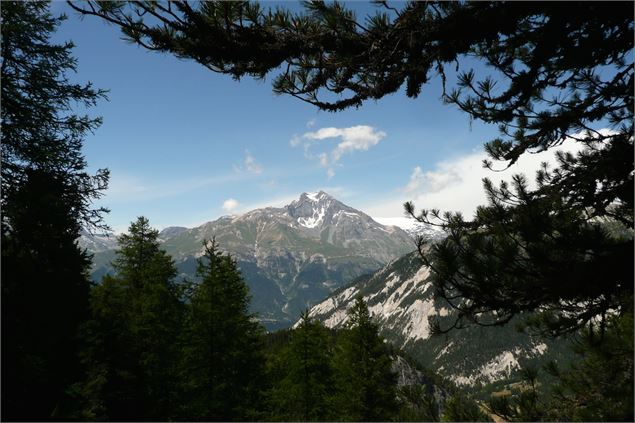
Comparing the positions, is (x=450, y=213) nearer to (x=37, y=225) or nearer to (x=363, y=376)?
(x=37, y=225)

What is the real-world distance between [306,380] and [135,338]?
34.9 feet

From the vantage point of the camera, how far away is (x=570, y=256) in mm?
4523

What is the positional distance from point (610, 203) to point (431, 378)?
18932cm

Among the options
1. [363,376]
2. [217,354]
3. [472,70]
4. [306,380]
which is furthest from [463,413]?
[306,380]

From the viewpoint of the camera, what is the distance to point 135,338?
15711mm

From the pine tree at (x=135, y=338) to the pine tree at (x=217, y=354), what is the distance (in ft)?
3.89

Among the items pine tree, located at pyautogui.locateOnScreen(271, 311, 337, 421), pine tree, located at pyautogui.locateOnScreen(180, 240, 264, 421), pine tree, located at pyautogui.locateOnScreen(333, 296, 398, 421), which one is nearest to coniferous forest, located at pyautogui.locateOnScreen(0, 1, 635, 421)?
pine tree, located at pyautogui.locateOnScreen(180, 240, 264, 421)

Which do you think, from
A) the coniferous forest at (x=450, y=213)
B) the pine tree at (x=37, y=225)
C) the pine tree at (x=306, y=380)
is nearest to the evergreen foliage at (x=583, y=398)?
the coniferous forest at (x=450, y=213)

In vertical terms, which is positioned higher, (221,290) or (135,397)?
(221,290)

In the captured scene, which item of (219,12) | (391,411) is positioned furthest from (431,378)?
(219,12)

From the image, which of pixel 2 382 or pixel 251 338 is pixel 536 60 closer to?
pixel 2 382

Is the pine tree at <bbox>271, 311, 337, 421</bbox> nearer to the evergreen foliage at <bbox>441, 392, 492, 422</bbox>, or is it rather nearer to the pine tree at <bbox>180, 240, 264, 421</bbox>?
the pine tree at <bbox>180, 240, 264, 421</bbox>

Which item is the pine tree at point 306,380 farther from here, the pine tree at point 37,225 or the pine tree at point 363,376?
the pine tree at point 37,225

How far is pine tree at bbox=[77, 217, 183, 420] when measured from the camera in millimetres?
12125
